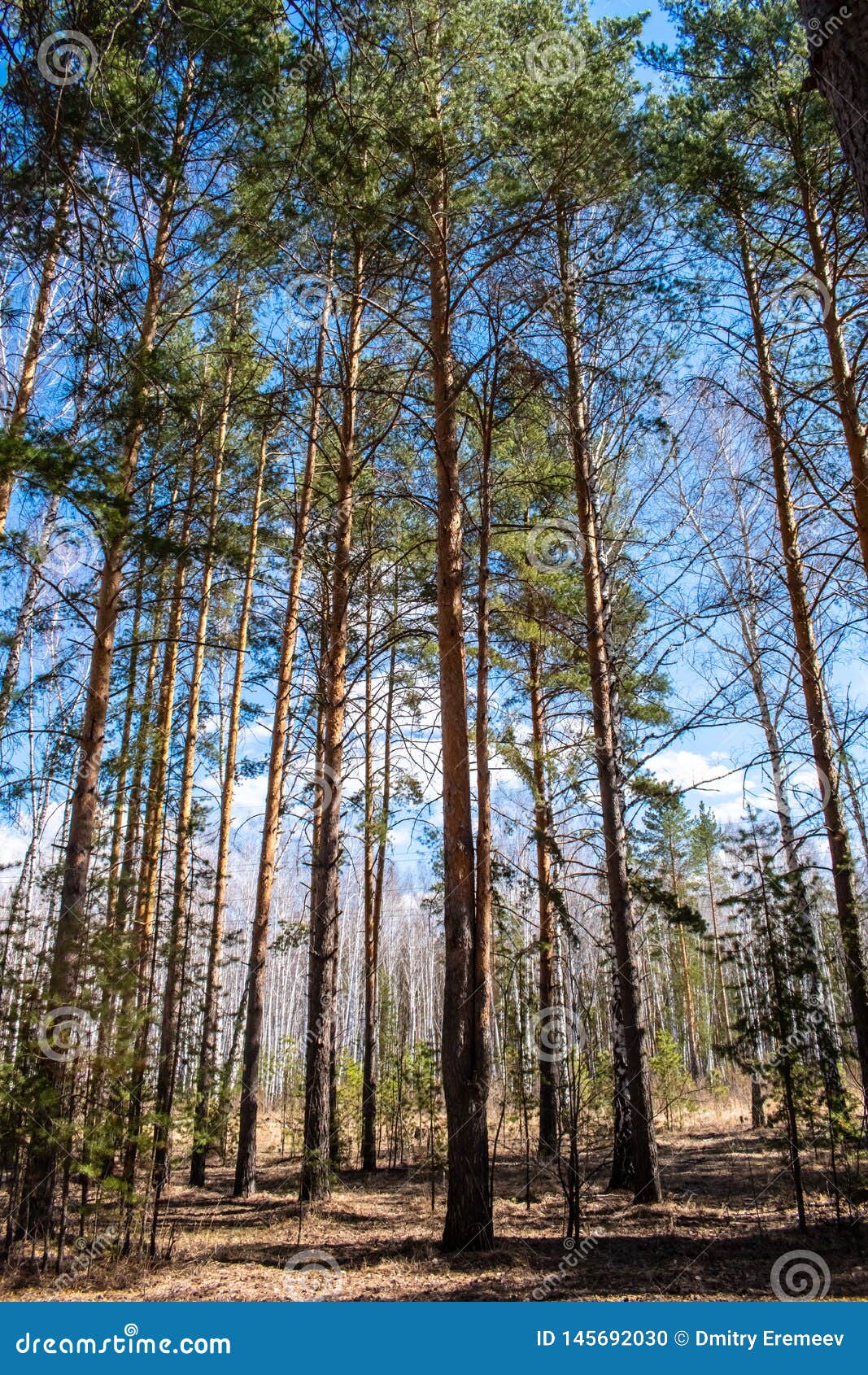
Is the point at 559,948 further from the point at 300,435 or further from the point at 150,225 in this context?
the point at 150,225

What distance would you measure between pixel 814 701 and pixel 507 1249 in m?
5.35

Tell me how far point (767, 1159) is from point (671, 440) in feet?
29.4

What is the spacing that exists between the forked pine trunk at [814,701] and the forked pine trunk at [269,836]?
15.4ft

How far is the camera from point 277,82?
4.59 metres

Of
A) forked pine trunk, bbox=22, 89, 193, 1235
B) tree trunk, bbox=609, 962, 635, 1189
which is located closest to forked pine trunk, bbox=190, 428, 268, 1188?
forked pine trunk, bbox=22, 89, 193, 1235

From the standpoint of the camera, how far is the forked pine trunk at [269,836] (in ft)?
32.4

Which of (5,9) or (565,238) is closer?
(5,9)

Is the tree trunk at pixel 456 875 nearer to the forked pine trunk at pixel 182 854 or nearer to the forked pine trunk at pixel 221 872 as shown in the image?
the forked pine trunk at pixel 182 854

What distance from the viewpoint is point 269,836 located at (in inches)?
410

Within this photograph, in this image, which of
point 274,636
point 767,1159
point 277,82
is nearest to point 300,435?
point 274,636

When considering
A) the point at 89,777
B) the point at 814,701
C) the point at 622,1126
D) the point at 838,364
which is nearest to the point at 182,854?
the point at 89,777

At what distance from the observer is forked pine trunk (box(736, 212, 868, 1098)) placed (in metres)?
6.70

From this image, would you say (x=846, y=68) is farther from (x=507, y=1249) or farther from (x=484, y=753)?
(x=507, y=1249)

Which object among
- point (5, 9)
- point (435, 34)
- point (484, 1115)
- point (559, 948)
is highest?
point (435, 34)
